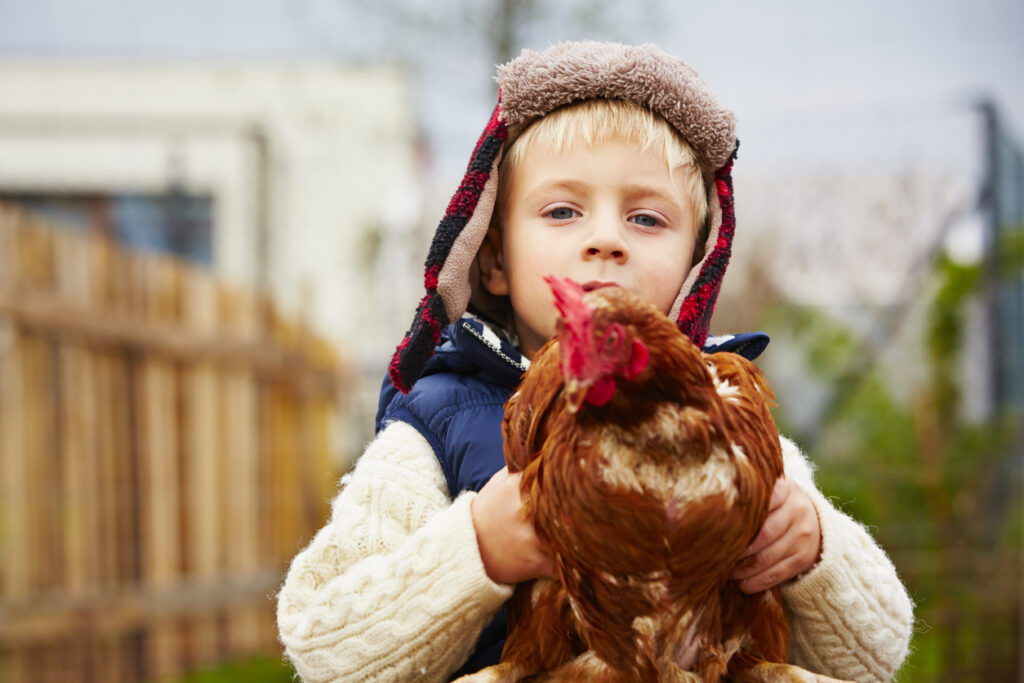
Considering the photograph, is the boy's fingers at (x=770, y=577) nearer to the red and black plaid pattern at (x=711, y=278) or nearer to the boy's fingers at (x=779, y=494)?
the boy's fingers at (x=779, y=494)

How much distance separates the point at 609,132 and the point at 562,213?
0.15 metres

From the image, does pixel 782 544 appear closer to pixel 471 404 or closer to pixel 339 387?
pixel 471 404

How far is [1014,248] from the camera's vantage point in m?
5.04

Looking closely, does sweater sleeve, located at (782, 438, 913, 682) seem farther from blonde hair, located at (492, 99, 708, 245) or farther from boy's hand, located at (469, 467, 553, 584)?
blonde hair, located at (492, 99, 708, 245)

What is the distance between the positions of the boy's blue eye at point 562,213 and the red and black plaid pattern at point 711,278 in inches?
9.7

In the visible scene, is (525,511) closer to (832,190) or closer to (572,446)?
(572,446)

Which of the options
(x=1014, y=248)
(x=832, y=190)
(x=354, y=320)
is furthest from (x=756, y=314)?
(x=354, y=320)

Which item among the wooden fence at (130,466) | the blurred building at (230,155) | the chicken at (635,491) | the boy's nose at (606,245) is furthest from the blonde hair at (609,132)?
the blurred building at (230,155)

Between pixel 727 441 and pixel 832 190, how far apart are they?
4723 mm

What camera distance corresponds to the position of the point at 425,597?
48.8 inches

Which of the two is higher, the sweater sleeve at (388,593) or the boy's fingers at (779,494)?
the boy's fingers at (779,494)

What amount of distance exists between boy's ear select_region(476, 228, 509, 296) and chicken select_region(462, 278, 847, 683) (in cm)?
51

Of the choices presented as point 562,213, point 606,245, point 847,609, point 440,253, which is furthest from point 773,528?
point 440,253

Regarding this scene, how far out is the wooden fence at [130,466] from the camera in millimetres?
3936
